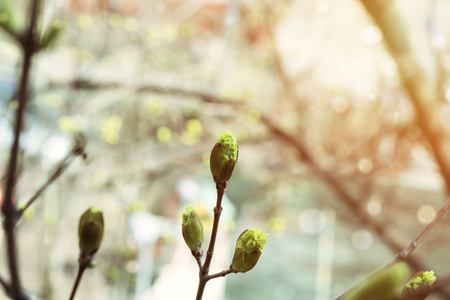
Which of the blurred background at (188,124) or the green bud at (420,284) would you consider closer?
the green bud at (420,284)

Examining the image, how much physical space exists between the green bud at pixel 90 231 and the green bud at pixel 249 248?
0.29 ft

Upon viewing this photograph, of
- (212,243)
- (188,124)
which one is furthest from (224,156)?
(188,124)

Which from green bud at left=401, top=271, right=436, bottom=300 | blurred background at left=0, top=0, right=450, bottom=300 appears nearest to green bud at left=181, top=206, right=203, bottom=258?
green bud at left=401, top=271, right=436, bottom=300

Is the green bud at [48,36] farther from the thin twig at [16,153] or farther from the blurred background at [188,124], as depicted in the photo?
the blurred background at [188,124]

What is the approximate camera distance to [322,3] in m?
1.76

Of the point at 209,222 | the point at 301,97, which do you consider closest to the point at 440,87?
the point at 301,97

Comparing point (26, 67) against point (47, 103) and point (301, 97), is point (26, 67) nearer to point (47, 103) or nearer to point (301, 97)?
point (47, 103)

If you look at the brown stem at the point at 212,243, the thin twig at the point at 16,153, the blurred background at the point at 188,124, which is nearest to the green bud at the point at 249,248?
the brown stem at the point at 212,243

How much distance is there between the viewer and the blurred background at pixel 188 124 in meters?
1.55

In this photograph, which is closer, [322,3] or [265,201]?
[322,3]

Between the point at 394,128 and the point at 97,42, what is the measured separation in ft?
3.81

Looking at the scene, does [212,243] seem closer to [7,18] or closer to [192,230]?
[192,230]

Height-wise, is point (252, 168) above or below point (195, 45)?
below

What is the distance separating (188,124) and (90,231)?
1384 mm
